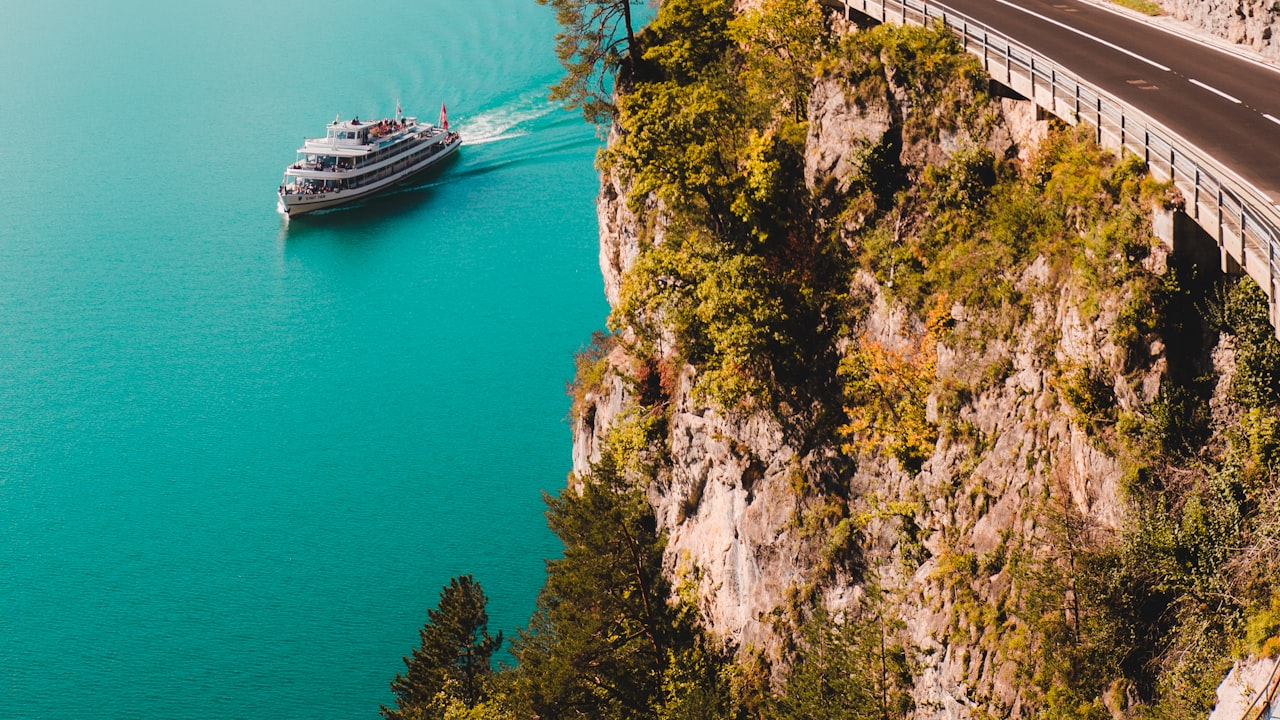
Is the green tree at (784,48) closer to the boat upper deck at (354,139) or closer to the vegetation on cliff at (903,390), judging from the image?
the vegetation on cliff at (903,390)

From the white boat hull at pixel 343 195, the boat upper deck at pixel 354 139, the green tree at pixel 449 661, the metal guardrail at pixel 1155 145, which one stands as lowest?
the green tree at pixel 449 661

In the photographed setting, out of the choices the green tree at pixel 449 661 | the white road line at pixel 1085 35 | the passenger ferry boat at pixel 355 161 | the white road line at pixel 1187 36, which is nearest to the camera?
the white road line at pixel 1187 36

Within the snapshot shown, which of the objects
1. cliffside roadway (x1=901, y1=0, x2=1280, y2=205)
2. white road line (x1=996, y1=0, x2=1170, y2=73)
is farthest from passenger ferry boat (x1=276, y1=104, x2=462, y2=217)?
white road line (x1=996, y1=0, x2=1170, y2=73)

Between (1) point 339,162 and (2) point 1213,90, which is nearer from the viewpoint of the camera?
(2) point 1213,90

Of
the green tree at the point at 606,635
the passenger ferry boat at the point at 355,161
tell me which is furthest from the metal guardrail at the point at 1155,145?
the passenger ferry boat at the point at 355,161

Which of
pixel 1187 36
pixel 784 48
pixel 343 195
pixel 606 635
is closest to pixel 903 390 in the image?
pixel 606 635

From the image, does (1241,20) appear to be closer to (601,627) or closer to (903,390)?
(903,390)

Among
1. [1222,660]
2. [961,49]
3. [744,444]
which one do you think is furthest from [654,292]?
[1222,660]

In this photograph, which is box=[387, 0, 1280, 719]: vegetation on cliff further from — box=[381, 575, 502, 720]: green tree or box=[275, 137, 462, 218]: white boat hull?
box=[275, 137, 462, 218]: white boat hull
